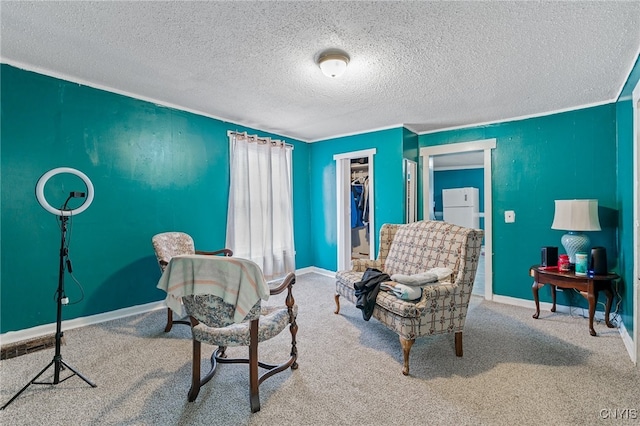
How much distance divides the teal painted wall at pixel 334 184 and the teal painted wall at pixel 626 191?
7.25 ft

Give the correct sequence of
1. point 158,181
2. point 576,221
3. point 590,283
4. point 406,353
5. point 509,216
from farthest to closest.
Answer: point 509,216 → point 158,181 → point 576,221 → point 590,283 → point 406,353

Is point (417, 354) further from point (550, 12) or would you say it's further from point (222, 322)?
point (550, 12)

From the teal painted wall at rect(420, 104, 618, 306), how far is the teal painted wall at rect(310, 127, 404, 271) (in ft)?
3.48

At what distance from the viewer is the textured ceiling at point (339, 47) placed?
1788 mm

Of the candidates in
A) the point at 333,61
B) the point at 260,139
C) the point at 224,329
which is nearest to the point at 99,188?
the point at 260,139

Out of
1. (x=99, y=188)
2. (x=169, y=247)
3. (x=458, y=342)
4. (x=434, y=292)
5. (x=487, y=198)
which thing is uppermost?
(x=99, y=188)

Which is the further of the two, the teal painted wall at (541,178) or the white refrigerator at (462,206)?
the white refrigerator at (462,206)

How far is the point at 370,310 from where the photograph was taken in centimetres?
257

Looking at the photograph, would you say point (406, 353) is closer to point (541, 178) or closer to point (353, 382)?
point (353, 382)

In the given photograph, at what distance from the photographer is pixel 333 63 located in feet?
7.36

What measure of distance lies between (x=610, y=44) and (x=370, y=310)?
259cm

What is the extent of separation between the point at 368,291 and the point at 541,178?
2.68m

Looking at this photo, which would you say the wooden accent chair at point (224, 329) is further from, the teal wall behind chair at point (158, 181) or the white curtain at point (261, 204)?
the white curtain at point (261, 204)

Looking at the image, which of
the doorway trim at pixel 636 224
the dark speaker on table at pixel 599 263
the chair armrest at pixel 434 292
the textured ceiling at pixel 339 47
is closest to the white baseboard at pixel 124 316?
the doorway trim at pixel 636 224
